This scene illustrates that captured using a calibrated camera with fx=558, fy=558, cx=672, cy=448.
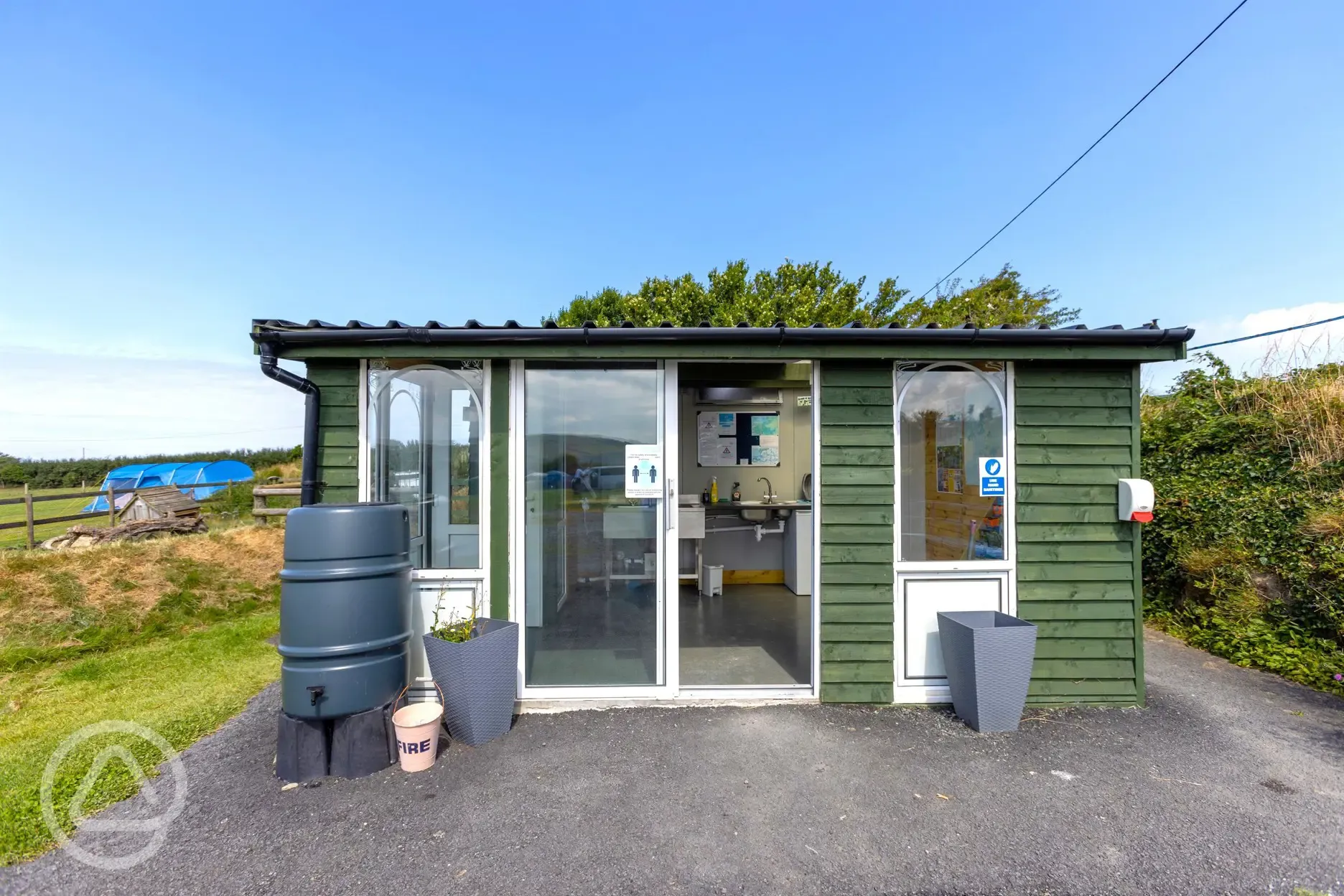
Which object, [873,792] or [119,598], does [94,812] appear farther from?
[119,598]

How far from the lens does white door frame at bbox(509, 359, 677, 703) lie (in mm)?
3348

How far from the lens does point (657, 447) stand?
11.2 feet

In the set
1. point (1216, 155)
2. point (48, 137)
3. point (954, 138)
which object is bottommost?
point (48, 137)

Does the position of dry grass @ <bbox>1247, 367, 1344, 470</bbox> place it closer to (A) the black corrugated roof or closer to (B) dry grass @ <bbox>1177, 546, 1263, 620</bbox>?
(B) dry grass @ <bbox>1177, 546, 1263, 620</bbox>

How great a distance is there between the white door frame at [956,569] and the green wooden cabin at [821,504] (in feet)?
0.04

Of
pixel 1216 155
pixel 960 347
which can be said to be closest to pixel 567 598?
pixel 960 347

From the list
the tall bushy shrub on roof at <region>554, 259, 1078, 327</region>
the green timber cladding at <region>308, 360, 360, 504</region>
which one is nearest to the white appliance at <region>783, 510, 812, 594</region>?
the green timber cladding at <region>308, 360, 360, 504</region>

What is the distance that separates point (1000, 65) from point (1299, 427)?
17.6 feet

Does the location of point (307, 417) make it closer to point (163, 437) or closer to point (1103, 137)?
point (1103, 137)

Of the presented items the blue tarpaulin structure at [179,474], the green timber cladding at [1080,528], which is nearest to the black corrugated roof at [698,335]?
the green timber cladding at [1080,528]

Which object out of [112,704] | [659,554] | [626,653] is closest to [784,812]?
[626,653]

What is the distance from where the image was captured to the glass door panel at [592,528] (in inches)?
135

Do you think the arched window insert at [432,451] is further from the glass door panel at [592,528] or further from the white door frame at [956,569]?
Answer: the white door frame at [956,569]

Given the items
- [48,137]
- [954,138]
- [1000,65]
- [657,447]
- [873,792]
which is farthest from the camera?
[954,138]
